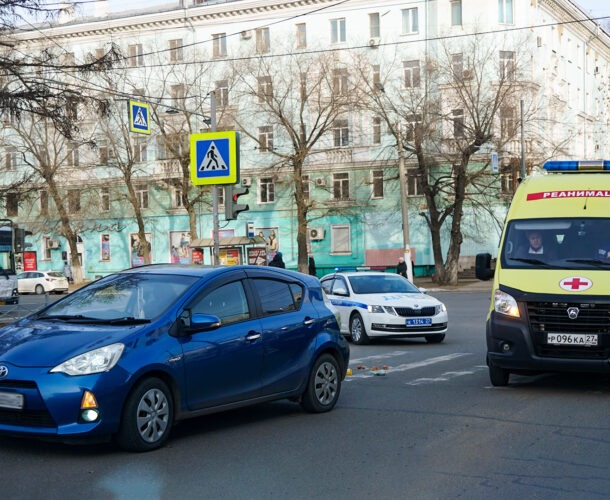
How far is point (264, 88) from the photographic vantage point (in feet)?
167

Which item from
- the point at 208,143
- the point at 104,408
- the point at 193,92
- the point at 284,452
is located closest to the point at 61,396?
the point at 104,408

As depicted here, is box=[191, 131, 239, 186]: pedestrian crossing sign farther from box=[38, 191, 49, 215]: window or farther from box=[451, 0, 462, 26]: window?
box=[38, 191, 49, 215]: window

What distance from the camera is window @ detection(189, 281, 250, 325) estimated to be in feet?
27.6

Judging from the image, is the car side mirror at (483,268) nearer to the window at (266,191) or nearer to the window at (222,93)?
the window at (222,93)

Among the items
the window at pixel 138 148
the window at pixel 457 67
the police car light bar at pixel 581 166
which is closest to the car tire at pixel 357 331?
the police car light bar at pixel 581 166

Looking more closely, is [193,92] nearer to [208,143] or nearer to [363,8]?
[363,8]

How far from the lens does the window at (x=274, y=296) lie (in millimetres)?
9094

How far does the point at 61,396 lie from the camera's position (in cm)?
709

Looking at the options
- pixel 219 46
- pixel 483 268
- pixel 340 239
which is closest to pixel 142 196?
pixel 219 46

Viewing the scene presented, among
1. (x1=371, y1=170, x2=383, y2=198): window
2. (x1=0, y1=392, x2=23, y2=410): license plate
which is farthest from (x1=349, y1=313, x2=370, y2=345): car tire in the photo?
(x1=371, y1=170, x2=383, y2=198): window

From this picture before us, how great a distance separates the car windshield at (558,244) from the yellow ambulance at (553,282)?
0.01m

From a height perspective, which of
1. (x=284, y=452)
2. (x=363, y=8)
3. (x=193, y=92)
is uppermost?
(x=363, y=8)

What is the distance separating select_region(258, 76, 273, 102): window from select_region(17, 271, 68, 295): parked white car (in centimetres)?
1561

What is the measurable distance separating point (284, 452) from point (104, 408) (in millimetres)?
1515
